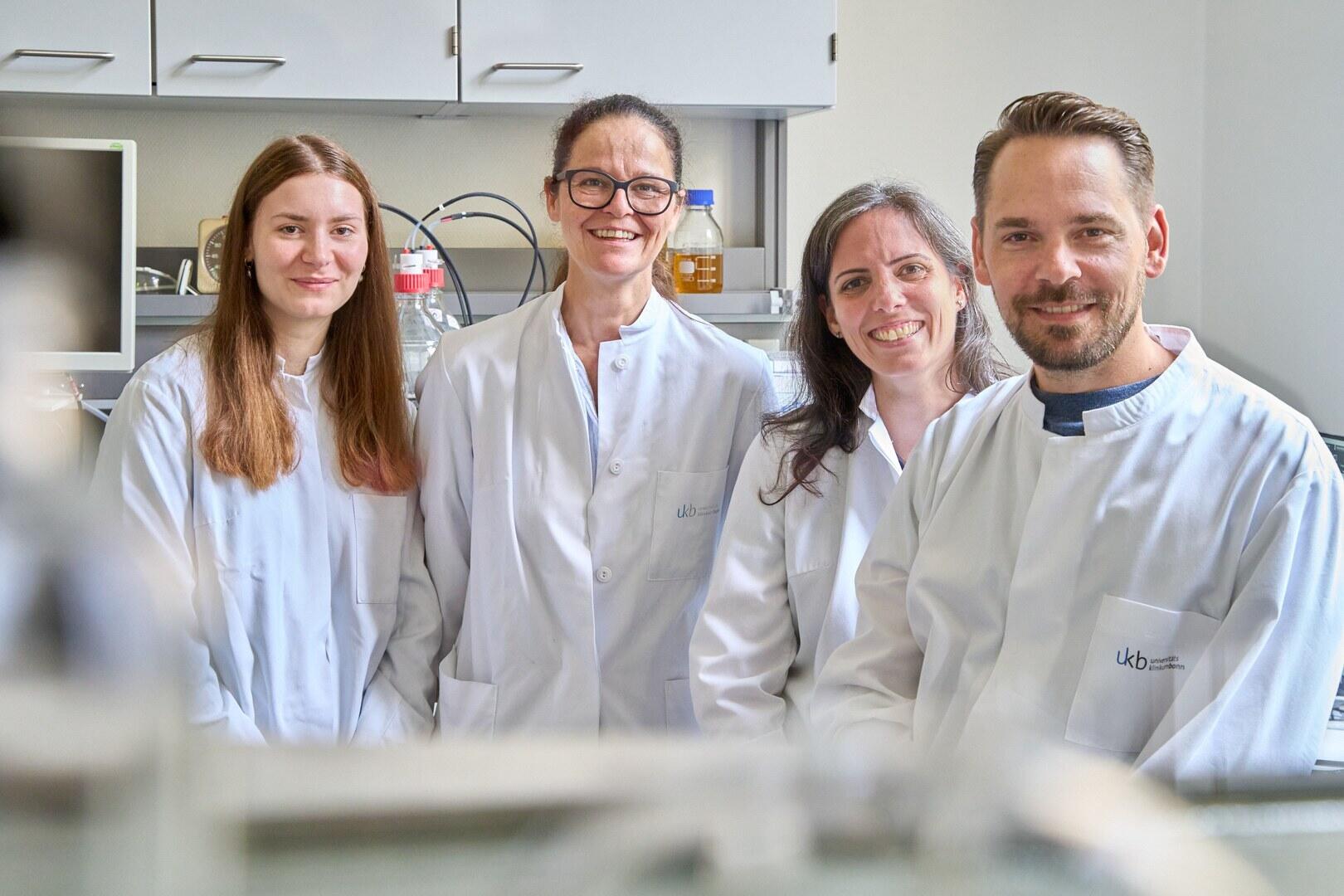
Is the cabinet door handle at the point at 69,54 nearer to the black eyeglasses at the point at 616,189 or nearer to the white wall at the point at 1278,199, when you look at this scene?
the black eyeglasses at the point at 616,189

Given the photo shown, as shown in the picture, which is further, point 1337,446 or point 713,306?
point 713,306

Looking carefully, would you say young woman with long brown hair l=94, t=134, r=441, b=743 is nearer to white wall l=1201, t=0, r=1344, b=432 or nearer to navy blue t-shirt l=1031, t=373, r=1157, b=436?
navy blue t-shirt l=1031, t=373, r=1157, b=436

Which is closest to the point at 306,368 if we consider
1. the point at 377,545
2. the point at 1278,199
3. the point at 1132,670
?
the point at 377,545

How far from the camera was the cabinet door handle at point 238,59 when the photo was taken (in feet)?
8.01

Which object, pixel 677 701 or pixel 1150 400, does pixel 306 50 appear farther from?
pixel 1150 400

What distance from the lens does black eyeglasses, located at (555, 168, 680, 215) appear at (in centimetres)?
155

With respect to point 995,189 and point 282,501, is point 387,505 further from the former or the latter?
point 995,189

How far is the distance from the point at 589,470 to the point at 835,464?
0.31 metres

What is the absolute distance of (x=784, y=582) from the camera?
149 cm

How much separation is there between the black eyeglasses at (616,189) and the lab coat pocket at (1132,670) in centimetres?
81

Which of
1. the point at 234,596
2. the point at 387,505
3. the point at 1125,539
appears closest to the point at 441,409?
the point at 387,505

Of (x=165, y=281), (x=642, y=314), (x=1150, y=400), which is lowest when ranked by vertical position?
(x=1150, y=400)

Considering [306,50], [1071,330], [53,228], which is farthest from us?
[306,50]

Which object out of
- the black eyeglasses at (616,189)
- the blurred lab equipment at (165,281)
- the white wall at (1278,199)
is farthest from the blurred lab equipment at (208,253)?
the white wall at (1278,199)
